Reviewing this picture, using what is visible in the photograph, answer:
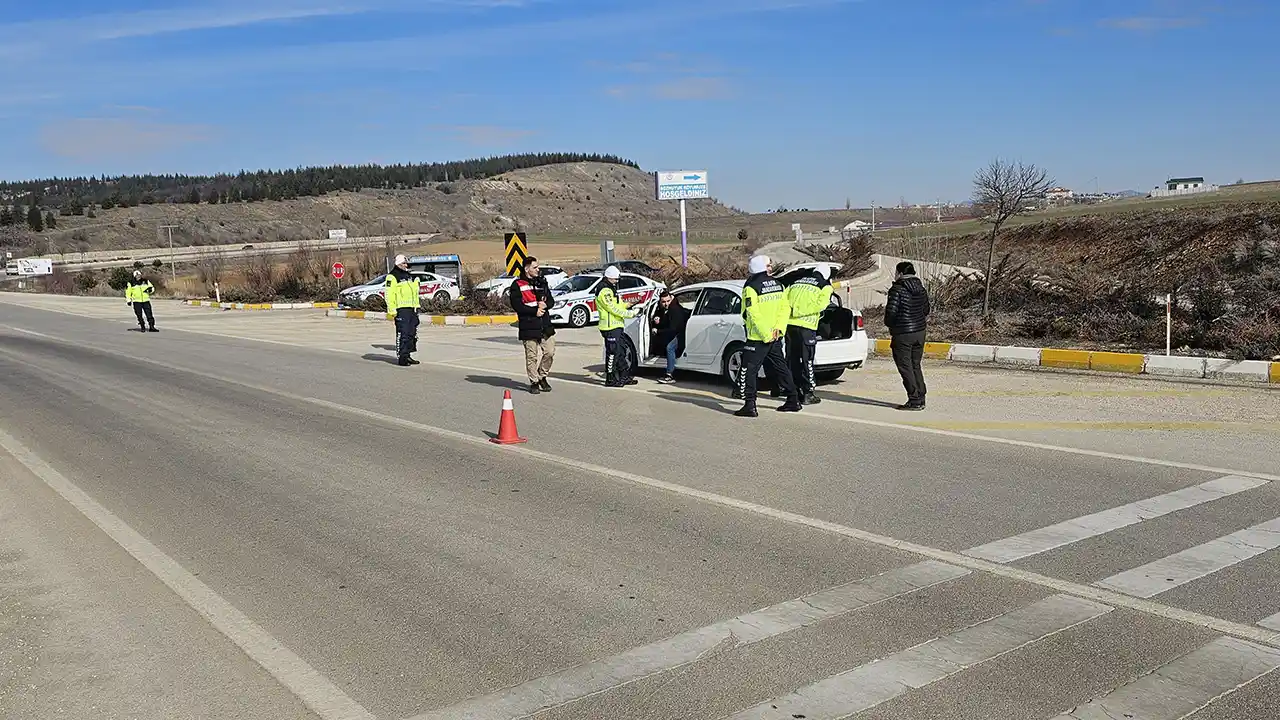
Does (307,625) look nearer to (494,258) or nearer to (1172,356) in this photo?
(1172,356)

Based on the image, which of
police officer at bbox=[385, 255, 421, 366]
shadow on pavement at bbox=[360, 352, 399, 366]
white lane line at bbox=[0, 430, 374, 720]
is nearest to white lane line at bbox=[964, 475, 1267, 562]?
white lane line at bbox=[0, 430, 374, 720]

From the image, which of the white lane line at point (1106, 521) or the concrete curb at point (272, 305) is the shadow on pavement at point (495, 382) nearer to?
the white lane line at point (1106, 521)

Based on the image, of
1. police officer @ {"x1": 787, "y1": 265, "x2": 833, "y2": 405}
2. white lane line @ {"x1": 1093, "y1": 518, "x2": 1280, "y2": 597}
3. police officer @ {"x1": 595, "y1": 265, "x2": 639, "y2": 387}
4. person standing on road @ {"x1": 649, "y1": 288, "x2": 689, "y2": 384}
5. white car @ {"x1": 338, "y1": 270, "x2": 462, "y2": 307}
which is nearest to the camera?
white lane line @ {"x1": 1093, "y1": 518, "x2": 1280, "y2": 597}

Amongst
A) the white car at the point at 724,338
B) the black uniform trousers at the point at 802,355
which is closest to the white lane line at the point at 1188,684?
the black uniform trousers at the point at 802,355

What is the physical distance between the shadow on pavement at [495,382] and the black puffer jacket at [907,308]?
232 inches

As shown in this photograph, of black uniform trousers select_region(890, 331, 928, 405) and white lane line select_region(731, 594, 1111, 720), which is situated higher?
black uniform trousers select_region(890, 331, 928, 405)

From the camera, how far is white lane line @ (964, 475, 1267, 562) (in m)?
6.64

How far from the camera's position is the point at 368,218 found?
163375 millimetres

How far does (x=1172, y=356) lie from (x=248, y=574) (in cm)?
1275

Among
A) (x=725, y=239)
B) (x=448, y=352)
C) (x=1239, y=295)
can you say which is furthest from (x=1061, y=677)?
(x=725, y=239)

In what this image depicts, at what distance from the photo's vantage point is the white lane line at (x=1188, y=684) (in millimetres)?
4355

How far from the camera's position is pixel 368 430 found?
1198 cm

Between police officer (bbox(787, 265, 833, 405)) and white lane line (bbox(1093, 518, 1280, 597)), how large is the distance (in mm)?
6104

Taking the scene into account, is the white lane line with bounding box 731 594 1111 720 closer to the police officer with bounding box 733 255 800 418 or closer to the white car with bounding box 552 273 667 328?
the police officer with bounding box 733 255 800 418
